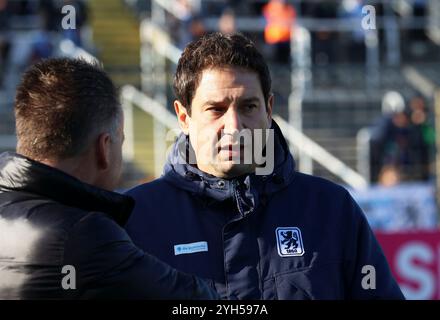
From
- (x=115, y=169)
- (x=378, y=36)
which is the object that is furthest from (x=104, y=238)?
(x=378, y=36)

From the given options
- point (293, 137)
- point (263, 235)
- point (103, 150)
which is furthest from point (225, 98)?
point (293, 137)

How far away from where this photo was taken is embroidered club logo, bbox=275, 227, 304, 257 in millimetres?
3428

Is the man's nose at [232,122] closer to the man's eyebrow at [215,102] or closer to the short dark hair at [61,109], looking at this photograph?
the man's eyebrow at [215,102]

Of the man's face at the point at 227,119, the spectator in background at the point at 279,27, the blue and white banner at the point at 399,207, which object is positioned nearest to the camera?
the man's face at the point at 227,119

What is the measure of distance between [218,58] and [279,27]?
10.6 meters

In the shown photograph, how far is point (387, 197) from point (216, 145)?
7.55 metres

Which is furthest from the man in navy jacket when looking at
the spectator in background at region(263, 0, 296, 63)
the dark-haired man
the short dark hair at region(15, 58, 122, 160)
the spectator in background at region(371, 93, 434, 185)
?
the spectator in background at region(263, 0, 296, 63)

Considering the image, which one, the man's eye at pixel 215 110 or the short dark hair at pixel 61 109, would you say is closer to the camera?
the short dark hair at pixel 61 109

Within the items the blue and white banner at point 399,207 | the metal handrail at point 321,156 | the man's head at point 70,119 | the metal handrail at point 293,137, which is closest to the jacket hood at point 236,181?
the man's head at point 70,119

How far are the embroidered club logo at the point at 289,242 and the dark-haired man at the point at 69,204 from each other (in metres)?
0.59

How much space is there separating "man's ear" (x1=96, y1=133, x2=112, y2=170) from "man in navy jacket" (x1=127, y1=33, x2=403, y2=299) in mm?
525

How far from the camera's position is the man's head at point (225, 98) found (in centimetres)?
354

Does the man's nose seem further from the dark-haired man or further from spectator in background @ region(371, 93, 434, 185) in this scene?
spectator in background @ region(371, 93, 434, 185)

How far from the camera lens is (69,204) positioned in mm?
2771
